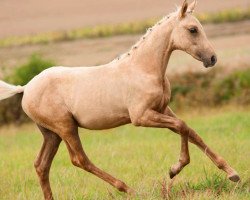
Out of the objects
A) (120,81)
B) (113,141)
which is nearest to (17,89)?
(120,81)

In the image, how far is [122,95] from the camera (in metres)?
9.52

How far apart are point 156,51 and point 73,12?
111 ft

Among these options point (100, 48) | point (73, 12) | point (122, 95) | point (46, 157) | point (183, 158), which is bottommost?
point (73, 12)

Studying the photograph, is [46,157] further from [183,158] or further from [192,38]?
[192,38]

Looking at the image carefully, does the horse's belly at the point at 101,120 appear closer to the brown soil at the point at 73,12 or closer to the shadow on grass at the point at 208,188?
the shadow on grass at the point at 208,188

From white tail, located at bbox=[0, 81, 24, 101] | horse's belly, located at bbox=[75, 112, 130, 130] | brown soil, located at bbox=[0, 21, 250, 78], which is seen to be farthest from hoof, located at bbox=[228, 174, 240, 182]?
brown soil, located at bbox=[0, 21, 250, 78]

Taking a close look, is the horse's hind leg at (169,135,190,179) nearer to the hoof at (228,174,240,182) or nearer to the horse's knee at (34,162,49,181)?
the hoof at (228,174,240,182)

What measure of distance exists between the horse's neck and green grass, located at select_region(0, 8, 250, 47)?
2762 cm

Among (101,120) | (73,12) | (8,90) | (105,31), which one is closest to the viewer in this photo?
(101,120)

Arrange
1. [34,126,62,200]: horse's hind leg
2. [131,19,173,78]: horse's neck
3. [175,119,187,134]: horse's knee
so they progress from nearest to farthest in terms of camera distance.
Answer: [175,119,187,134]: horse's knee < [131,19,173,78]: horse's neck < [34,126,62,200]: horse's hind leg

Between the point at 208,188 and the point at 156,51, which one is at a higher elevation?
the point at 156,51

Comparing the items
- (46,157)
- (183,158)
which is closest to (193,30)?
(183,158)

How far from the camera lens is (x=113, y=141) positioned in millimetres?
17734

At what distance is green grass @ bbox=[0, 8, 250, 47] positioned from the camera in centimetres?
3753
